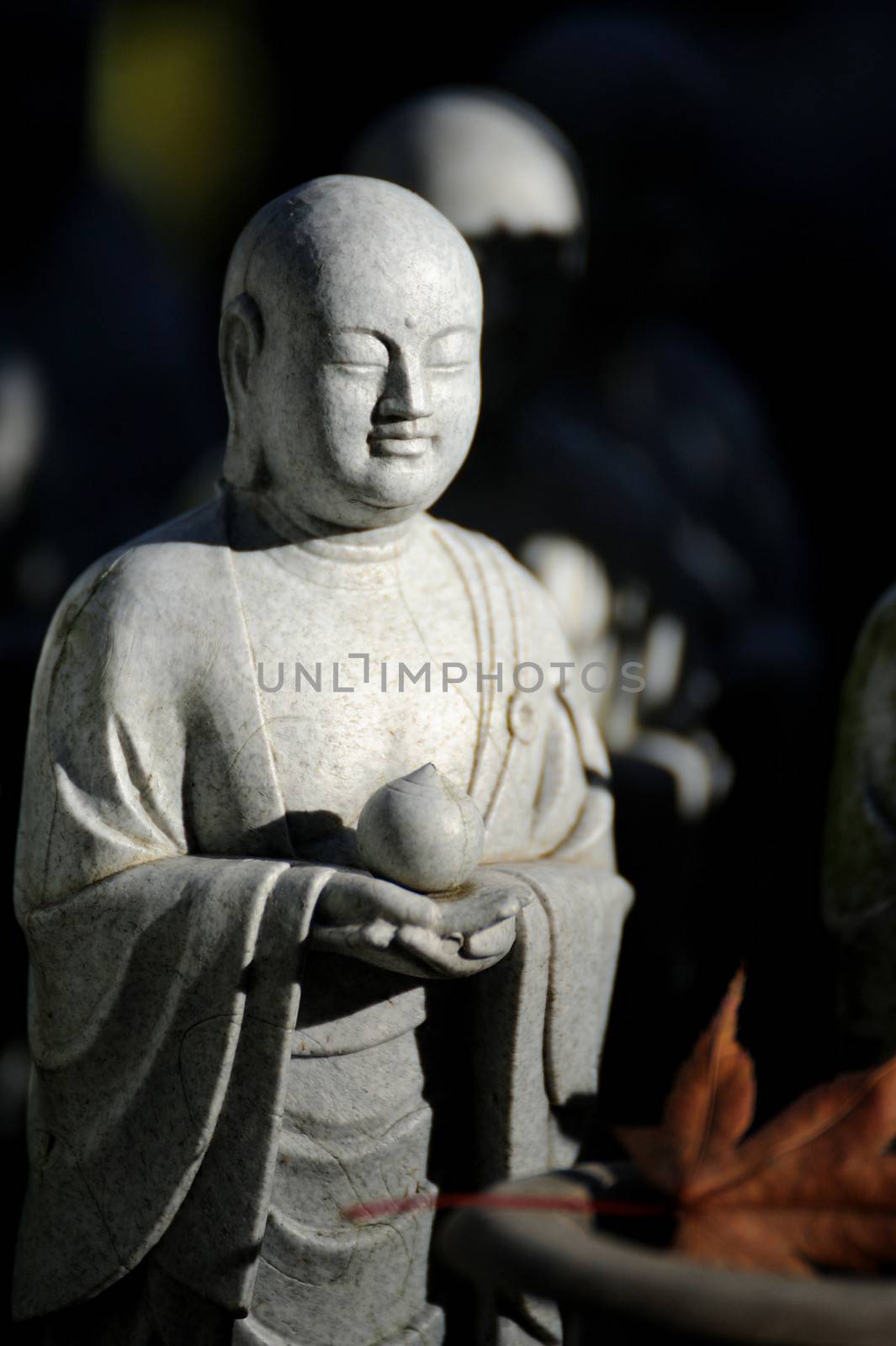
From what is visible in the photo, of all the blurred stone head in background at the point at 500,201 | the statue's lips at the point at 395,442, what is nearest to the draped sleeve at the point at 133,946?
the statue's lips at the point at 395,442

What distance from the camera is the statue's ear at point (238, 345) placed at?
8.23ft

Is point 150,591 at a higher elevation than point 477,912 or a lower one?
higher

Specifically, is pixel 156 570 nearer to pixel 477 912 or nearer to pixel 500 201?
pixel 477 912

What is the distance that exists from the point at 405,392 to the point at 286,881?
0.62 metres

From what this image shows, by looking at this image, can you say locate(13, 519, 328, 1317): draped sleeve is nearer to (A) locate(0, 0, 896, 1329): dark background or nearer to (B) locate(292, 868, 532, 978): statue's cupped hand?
(B) locate(292, 868, 532, 978): statue's cupped hand

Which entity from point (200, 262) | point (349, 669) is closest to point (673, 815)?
point (349, 669)

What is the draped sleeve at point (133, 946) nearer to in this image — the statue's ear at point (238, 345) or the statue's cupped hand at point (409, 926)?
the statue's cupped hand at point (409, 926)

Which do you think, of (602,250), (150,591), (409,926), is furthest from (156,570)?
(602,250)

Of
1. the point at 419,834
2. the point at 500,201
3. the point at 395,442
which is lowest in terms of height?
the point at 419,834

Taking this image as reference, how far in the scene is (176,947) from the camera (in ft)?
7.93

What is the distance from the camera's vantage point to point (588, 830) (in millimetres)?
2725

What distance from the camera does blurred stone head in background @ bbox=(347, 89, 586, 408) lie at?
3682mm

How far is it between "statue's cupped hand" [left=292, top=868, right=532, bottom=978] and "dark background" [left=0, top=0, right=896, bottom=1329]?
41.0 inches

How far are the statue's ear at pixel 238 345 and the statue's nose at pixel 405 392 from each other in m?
0.18
